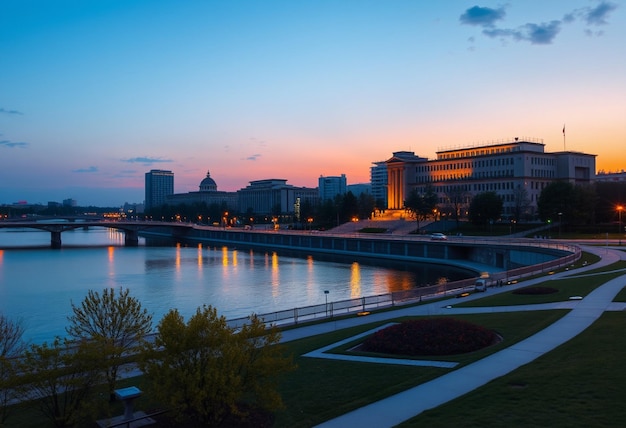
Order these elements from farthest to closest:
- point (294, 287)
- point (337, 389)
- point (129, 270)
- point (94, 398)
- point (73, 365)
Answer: point (129, 270)
point (294, 287)
point (337, 389)
point (94, 398)
point (73, 365)

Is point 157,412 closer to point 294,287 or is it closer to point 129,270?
point 294,287

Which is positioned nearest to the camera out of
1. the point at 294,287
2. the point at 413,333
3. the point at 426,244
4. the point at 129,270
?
the point at 413,333

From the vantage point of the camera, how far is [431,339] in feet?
65.5

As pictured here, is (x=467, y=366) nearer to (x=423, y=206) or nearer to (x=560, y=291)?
(x=560, y=291)

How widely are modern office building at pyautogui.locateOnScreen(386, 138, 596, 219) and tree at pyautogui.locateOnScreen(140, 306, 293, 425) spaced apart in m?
112

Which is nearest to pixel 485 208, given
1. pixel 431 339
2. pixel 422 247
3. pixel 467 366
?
pixel 422 247

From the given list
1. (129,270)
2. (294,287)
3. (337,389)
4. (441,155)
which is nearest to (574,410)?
(337,389)

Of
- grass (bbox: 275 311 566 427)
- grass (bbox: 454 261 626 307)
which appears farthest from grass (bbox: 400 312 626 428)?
grass (bbox: 454 261 626 307)

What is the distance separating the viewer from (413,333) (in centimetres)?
2077

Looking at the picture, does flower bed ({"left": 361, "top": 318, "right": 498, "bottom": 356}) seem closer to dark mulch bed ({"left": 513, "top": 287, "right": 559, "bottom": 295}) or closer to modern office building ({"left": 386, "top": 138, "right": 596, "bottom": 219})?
dark mulch bed ({"left": 513, "top": 287, "right": 559, "bottom": 295})

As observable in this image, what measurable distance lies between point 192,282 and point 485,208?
68.1 metres

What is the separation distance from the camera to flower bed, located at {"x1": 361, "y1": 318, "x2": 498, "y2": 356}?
19359mm

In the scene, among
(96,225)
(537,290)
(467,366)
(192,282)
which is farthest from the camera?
(96,225)

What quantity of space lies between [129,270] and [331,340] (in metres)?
62.2
